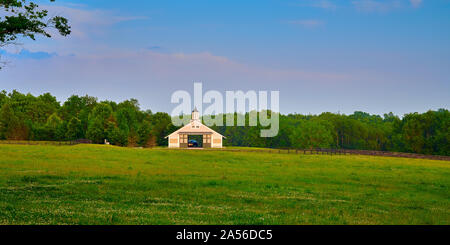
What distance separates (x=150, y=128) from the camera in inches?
4862

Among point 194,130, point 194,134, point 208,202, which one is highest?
point 194,130

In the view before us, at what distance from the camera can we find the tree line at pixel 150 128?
374ft

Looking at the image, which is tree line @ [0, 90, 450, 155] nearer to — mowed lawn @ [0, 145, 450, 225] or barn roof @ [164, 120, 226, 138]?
barn roof @ [164, 120, 226, 138]

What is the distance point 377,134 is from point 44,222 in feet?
523

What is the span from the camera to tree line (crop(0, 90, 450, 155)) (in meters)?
114

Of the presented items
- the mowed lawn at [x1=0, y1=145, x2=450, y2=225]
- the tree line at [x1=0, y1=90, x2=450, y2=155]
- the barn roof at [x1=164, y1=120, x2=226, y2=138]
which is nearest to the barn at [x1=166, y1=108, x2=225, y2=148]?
the barn roof at [x1=164, y1=120, x2=226, y2=138]

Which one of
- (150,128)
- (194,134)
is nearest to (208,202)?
(194,134)

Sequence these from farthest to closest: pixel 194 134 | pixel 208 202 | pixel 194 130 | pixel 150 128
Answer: pixel 150 128 < pixel 194 130 < pixel 194 134 < pixel 208 202

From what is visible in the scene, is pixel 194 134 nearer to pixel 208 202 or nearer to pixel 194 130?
pixel 194 130

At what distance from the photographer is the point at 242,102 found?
465ft

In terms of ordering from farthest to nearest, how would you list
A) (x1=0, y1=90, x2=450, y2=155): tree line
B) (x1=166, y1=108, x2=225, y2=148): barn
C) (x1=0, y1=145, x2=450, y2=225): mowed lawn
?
(x1=0, y1=90, x2=450, y2=155): tree line
(x1=166, y1=108, x2=225, y2=148): barn
(x1=0, y1=145, x2=450, y2=225): mowed lawn

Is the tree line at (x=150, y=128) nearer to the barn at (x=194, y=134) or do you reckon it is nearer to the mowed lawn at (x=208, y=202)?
the barn at (x=194, y=134)

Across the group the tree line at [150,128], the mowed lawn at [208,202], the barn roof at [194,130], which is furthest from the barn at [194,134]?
the mowed lawn at [208,202]
